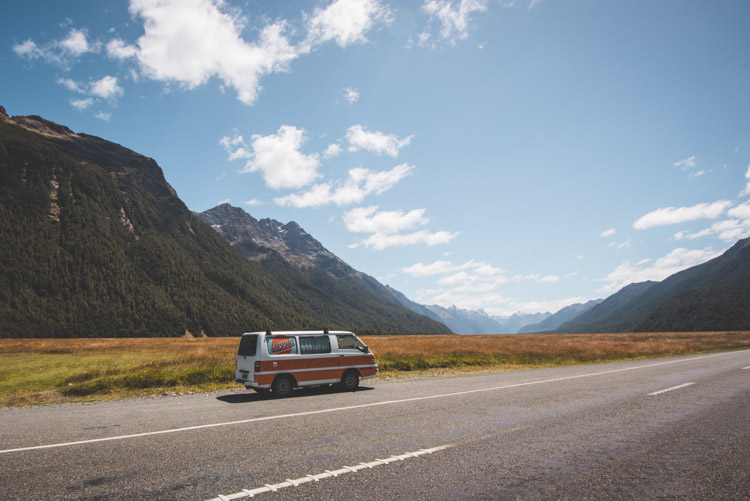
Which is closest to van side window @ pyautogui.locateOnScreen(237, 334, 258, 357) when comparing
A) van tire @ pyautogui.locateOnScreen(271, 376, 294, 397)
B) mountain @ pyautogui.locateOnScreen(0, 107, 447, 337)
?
van tire @ pyautogui.locateOnScreen(271, 376, 294, 397)

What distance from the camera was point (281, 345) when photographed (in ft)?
45.1

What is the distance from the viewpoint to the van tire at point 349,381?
48.4 feet

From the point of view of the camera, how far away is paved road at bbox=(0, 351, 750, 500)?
470 cm

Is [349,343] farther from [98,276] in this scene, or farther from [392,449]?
[98,276]

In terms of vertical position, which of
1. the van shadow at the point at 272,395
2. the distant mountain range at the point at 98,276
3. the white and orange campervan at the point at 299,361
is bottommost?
the van shadow at the point at 272,395

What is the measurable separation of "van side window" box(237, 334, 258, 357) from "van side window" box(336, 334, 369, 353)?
331 cm

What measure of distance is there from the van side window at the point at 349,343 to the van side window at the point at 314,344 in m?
0.61

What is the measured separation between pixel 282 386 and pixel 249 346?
6.29 ft

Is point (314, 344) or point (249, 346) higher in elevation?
point (249, 346)

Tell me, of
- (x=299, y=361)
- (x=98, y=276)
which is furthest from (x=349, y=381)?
(x=98, y=276)

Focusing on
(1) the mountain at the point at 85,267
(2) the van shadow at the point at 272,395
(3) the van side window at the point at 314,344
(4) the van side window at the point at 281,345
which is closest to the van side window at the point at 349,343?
(3) the van side window at the point at 314,344

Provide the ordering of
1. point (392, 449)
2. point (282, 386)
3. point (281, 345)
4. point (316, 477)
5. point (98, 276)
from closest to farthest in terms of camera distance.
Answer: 1. point (316, 477)
2. point (392, 449)
3. point (282, 386)
4. point (281, 345)
5. point (98, 276)

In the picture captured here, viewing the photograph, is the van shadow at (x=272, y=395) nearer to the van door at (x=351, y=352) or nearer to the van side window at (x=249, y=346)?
the van door at (x=351, y=352)

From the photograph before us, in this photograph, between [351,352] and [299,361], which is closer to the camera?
[299,361]
